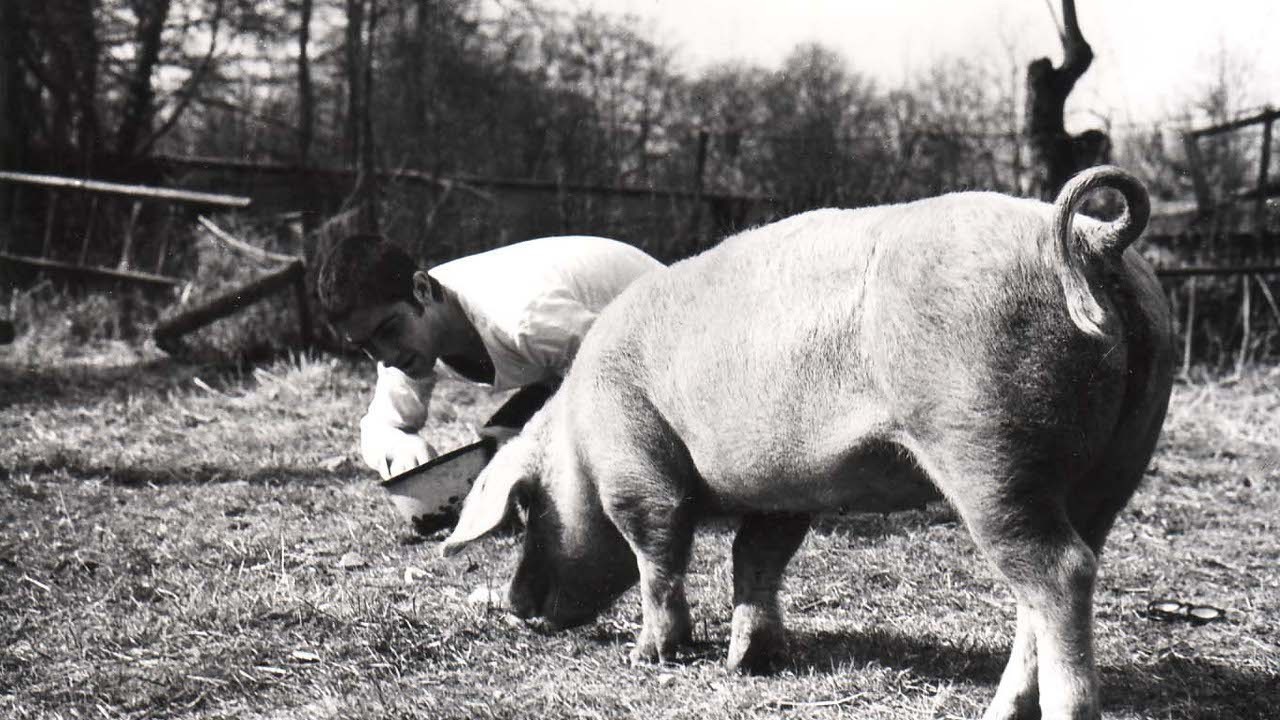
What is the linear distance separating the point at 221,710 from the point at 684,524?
116 cm

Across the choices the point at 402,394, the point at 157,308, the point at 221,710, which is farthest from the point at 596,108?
the point at 221,710

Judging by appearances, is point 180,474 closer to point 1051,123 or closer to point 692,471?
point 692,471

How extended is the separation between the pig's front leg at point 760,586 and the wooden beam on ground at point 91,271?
6677 mm

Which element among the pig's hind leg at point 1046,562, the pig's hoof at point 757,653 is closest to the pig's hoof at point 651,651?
the pig's hoof at point 757,653

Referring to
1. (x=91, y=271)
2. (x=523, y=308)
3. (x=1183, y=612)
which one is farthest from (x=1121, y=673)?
A: (x=91, y=271)

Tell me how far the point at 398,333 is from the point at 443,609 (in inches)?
38.2

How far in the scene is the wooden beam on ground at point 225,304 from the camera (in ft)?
25.4

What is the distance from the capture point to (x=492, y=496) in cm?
331

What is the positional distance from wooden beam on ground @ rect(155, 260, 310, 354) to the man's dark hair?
3.97m

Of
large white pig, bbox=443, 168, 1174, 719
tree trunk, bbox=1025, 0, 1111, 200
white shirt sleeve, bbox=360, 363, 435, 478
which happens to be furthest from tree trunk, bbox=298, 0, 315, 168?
large white pig, bbox=443, 168, 1174, 719

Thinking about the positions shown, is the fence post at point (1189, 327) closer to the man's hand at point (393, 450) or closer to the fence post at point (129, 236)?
the man's hand at point (393, 450)

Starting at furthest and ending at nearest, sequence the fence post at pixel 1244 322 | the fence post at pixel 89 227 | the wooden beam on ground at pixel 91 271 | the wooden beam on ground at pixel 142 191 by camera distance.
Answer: the fence post at pixel 89 227, the wooden beam on ground at pixel 91 271, the wooden beam on ground at pixel 142 191, the fence post at pixel 1244 322

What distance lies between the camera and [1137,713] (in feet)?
9.05

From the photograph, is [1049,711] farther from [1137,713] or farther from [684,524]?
[684,524]
